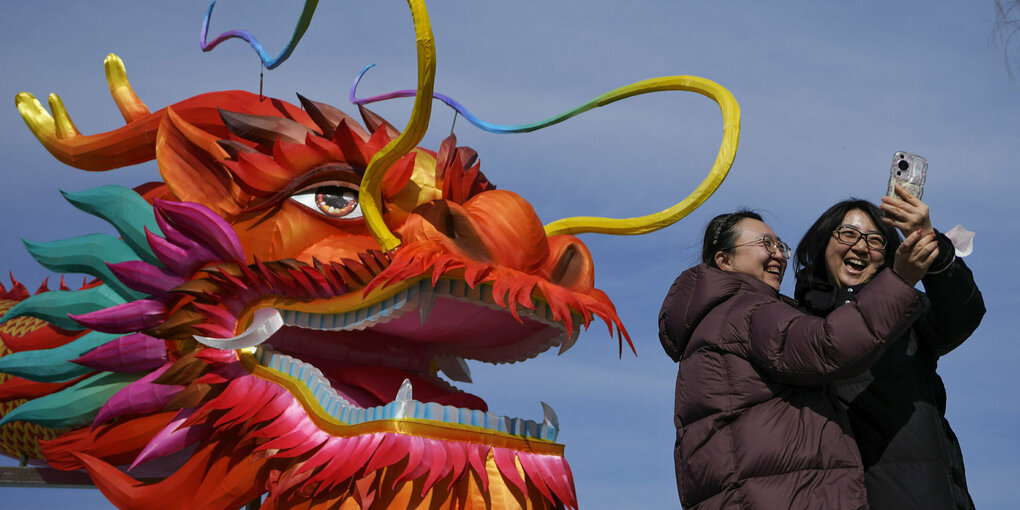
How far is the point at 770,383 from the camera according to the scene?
3012 millimetres

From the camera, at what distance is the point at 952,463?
3096 millimetres

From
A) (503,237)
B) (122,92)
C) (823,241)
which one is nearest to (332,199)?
(503,237)

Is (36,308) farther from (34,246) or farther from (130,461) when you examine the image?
(130,461)

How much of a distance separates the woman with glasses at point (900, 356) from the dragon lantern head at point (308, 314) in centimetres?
108

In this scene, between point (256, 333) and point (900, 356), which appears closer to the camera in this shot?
point (900, 356)

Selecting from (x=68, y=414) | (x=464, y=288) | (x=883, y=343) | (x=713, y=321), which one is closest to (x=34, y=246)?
(x=68, y=414)

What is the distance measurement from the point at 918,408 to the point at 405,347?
236cm

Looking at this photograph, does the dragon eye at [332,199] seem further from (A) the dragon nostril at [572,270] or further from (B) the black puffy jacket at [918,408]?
(B) the black puffy jacket at [918,408]

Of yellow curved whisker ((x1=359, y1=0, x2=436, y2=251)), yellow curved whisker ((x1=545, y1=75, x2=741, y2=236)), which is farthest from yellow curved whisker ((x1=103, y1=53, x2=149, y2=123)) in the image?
yellow curved whisker ((x1=545, y1=75, x2=741, y2=236))

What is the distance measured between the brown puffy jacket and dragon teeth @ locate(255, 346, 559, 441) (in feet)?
3.48

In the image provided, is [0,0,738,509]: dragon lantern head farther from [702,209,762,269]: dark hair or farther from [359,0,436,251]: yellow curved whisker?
[702,209,762,269]: dark hair

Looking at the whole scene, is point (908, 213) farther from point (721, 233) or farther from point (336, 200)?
point (336, 200)

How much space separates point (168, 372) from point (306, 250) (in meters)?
0.73

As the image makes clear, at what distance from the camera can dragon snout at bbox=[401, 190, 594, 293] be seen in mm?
4117
